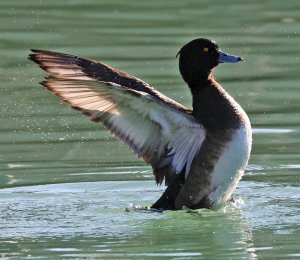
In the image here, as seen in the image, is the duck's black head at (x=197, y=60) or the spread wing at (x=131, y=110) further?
the duck's black head at (x=197, y=60)

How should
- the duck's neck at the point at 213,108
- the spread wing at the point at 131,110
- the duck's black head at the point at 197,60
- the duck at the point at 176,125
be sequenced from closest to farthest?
the spread wing at the point at 131,110, the duck at the point at 176,125, the duck's neck at the point at 213,108, the duck's black head at the point at 197,60

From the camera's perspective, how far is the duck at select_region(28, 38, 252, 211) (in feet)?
33.7

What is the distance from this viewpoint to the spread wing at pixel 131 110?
1012 centimetres

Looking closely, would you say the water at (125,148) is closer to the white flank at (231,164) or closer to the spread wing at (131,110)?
the white flank at (231,164)

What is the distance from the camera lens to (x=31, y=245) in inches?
375

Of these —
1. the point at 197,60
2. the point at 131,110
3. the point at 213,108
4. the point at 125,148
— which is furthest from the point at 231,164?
the point at 125,148

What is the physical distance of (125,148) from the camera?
12.8 meters

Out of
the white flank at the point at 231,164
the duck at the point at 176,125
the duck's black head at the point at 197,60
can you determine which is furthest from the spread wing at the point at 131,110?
the duck's black head at the point at 197,60

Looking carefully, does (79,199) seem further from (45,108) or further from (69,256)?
(45,108)

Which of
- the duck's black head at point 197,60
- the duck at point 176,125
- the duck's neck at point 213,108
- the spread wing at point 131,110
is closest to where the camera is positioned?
the spread wing at point 131,110

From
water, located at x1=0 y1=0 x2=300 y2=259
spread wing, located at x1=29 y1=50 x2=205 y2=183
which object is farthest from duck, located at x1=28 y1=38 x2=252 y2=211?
water, located at x1=0 y1=0 x2=300 y2=259

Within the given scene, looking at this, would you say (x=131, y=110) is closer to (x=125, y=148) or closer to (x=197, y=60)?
(x=197, y=60)

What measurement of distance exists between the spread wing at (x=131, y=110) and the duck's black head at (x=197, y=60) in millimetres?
420

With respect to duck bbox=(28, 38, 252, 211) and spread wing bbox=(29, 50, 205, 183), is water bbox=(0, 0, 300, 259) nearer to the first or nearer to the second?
duck bbox=(28, 38, 252, 211)
